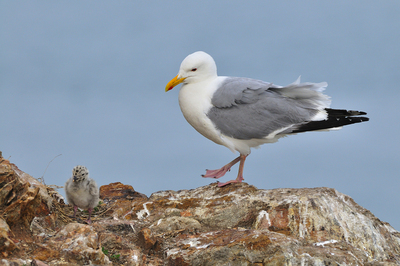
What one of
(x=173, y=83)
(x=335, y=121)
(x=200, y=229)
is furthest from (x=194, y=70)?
(x=200, y=229)

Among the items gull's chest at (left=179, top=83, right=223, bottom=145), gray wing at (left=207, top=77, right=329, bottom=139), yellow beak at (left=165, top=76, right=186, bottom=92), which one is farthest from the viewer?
yellow beak at (left=165, top=76, right=186, bottom=92)

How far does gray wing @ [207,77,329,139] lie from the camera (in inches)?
377

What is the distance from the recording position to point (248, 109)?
9.65 meters

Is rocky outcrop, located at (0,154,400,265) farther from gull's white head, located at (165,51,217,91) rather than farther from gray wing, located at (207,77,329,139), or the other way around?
gull's white head, located at (165,51,217,91)

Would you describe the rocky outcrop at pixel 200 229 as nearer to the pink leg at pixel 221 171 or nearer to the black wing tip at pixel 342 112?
the pink leg at pixel 221 171

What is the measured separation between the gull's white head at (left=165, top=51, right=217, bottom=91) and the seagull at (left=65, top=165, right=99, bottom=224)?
260 cm

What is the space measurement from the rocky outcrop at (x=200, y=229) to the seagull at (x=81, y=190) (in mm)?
327

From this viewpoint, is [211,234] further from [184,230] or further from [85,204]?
[85,204]

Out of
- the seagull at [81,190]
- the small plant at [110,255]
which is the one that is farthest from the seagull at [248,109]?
the small plant at [110,255]

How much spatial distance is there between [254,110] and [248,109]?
0.13m

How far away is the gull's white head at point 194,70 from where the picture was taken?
396 inches

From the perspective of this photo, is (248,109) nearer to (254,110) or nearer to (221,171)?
(254,110)

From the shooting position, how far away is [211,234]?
295 inches

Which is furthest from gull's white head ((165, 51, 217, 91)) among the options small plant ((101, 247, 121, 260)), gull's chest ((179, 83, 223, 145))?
small plant ((101, 247, 121, 260))
